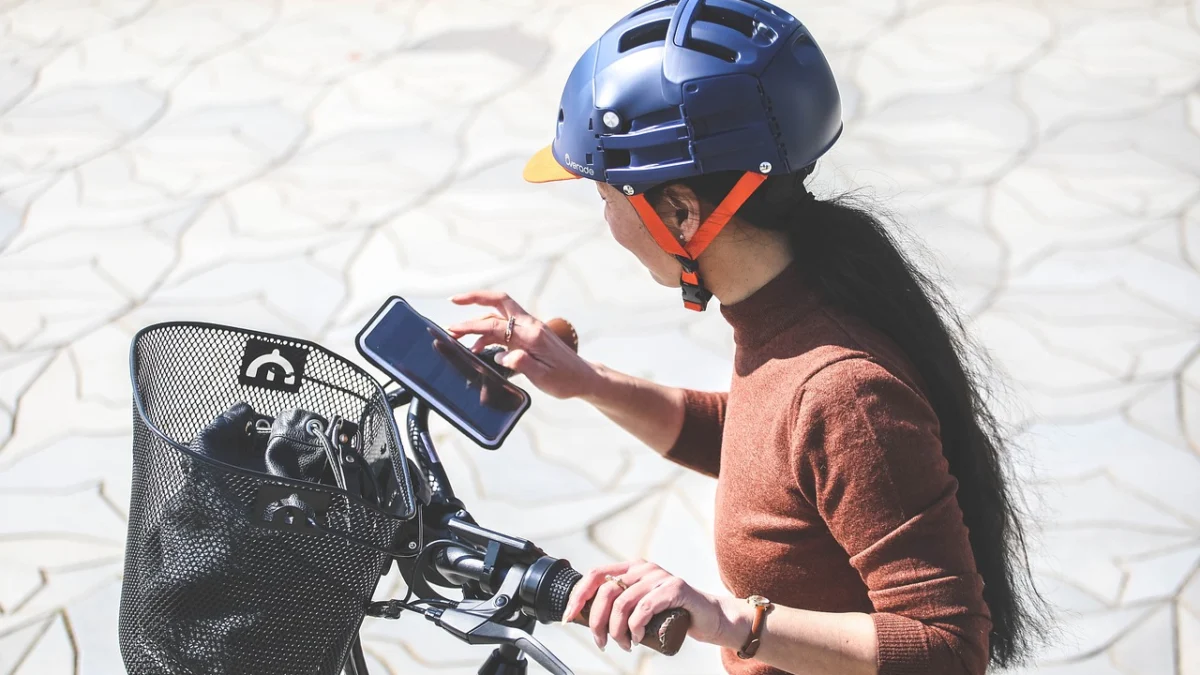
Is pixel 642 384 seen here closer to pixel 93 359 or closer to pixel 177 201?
pixel 93 359

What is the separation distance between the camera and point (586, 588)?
1489 mm

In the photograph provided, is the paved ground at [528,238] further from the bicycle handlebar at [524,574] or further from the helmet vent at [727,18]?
the bicycle handlebar at [524,574]

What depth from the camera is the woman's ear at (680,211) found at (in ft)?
5.84

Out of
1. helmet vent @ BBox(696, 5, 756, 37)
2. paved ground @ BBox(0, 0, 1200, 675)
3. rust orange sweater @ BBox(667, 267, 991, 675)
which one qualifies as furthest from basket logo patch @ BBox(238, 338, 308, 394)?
paved ground @ BBox(0, 0, 1200, 675)

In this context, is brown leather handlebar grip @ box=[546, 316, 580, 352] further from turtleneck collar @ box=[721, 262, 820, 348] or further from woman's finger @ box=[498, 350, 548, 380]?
turtleneck collar @ box=[721, 262, 820, 348]

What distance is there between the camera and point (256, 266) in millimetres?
4840

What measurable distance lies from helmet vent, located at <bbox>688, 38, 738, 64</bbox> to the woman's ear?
203mm

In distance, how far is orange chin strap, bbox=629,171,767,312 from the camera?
174 centimetres

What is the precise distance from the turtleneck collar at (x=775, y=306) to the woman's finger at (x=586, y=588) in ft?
1.59

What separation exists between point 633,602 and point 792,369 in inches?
17.8

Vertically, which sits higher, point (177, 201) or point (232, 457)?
point (232, 457)

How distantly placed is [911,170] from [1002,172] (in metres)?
0.41

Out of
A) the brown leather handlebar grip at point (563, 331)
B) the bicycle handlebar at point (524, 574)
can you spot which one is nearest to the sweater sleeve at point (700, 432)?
the brown leather handlebar grip at point (563, 331)

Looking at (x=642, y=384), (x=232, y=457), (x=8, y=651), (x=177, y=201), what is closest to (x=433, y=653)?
(x=8, y=651)
